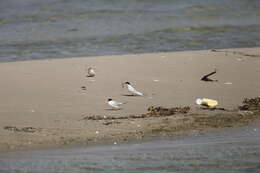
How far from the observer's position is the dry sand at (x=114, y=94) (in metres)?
7.22

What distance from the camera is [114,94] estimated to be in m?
8.91

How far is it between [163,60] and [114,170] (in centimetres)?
598

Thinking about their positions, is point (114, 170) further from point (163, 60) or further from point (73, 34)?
point (73, 34)

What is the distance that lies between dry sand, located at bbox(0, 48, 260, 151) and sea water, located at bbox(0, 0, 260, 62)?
2253 millimetres

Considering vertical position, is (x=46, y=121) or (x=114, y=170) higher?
(x=46, y=121)

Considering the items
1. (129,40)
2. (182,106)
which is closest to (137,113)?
(182,106)

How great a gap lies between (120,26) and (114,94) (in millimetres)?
9222

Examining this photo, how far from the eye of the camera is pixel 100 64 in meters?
11.4

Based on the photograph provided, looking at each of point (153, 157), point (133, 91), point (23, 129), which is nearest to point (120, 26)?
point (133, 91)

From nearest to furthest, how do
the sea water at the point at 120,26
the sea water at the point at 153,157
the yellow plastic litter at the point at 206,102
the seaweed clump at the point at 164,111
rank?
1. the sea water at the point at 153,157
2. the seaweed clump at the point at 164,111
3. the yellow plastic litter at the point at 206,102
4. the sea water at the point at 120,26

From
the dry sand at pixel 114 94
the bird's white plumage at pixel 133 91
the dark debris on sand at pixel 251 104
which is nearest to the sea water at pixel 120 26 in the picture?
the dry sand at pixel 114 94

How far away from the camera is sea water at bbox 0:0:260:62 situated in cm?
1459

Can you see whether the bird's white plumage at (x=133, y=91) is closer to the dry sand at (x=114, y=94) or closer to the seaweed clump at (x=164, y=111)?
the dry sand at (x=114, y=94)

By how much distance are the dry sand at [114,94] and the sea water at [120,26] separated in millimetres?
2253
